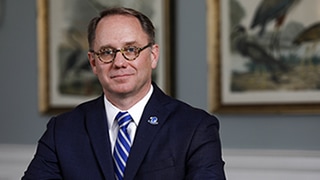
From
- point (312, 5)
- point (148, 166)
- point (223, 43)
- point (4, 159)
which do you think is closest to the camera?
point (148, 166)

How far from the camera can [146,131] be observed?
1835 millimetres

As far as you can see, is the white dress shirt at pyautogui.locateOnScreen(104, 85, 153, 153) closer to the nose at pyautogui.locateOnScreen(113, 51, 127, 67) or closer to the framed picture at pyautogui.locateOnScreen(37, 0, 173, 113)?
the nose at pyautogui.locateOnScreen(113, 51, 127, 67)

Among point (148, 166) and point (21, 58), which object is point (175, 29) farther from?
point (148, 166)

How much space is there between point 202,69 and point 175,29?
0.83 feet

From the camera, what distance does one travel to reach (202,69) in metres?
3.01

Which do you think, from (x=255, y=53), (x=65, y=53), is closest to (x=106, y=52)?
(x=255, y=53)

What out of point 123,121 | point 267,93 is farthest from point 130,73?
point 267,93

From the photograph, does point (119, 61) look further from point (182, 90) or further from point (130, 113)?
point (182, 90)

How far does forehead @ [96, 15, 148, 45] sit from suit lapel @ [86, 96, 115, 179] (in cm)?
25

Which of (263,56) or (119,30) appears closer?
(119,30)

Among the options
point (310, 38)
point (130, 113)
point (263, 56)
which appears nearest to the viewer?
point (130, 113)

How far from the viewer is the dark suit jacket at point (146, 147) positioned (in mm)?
1788

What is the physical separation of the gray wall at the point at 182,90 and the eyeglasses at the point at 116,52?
4.03 ft

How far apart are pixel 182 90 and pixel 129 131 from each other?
4.03 feet
